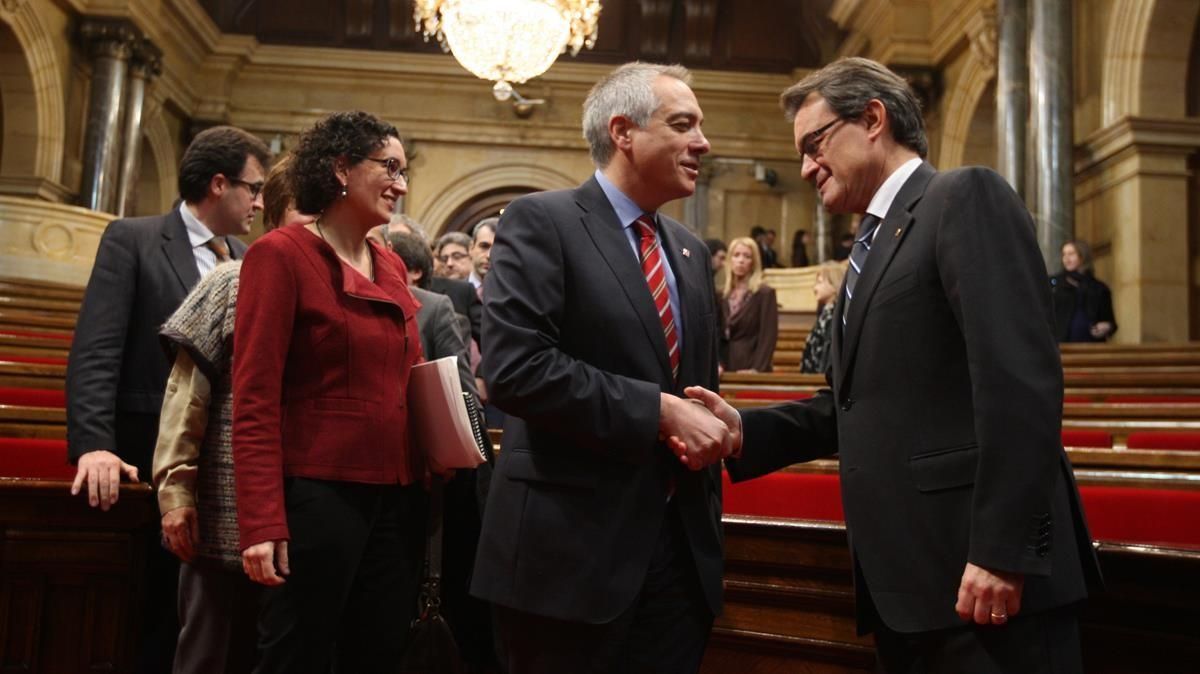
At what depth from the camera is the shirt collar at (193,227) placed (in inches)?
97.9

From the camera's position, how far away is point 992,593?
139 cm

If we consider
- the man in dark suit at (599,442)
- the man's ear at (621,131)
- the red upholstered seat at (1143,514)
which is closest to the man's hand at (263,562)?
the man in dark suit at (599,442)

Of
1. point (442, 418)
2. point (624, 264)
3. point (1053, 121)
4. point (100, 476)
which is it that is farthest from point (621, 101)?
point (1053, 121)

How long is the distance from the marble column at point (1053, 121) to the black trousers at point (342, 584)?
7532mm

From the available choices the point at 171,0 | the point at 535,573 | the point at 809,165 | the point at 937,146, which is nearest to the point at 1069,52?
the point at 937,146

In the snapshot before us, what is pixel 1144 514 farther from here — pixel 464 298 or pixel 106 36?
pixel 106 36

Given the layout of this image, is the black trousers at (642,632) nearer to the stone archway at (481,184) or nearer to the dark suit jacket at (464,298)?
A: the dark suit jacket at (464,298)

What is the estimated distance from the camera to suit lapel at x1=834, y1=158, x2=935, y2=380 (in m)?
1.60

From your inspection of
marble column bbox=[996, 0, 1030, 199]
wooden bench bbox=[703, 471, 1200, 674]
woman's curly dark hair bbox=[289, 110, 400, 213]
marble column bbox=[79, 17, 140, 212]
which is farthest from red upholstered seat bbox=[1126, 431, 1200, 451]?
marble column bbox=[79, 17, 140, 212]

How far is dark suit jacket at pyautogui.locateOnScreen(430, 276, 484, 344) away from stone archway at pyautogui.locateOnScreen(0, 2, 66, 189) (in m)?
9.30

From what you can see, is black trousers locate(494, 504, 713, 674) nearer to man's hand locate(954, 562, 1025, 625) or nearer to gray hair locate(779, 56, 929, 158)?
man's hand locate(954, 562, 1025, 625)

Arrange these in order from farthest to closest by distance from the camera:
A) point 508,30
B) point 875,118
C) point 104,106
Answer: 1. point 104,106
2. point 508,30
3. point 875,118

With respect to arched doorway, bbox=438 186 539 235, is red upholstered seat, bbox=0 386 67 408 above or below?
below

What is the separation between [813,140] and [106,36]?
12136 millimetres
